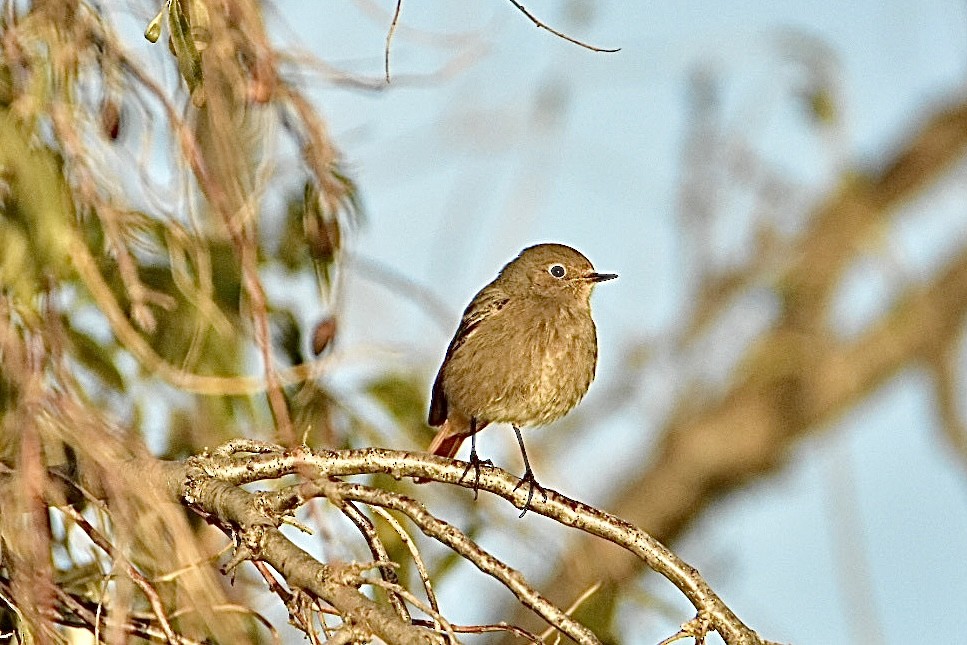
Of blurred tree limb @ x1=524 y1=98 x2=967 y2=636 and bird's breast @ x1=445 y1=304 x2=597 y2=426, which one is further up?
blurred tree limb @ x1=524 y1=98 x2=967 y2=636

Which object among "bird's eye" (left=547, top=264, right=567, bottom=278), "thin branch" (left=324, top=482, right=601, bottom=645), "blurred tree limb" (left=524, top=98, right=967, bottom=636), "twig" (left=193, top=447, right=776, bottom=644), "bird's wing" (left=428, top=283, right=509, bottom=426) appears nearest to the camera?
"thin branch" (left=324, top=482, right=601, bottom=645)

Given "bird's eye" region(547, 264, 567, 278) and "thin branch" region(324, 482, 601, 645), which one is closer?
"thin branch" region(324, 482, 601, 645)

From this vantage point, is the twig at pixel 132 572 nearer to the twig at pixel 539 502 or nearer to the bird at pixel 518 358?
the twig at pixel 539 502

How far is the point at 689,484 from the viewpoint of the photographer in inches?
402

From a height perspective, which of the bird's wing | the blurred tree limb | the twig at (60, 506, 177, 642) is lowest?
the twig at (60, 506, 177, 642)

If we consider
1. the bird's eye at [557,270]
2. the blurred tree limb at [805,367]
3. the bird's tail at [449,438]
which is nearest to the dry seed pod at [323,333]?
the bird's tail at [449,438]

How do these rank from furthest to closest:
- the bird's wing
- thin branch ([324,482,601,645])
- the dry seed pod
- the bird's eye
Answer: the bird's eye, the bird's wing, the dry seed pod, thin branch ([324,482,601,645])

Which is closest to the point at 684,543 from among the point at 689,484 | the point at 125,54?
the point at 689,484

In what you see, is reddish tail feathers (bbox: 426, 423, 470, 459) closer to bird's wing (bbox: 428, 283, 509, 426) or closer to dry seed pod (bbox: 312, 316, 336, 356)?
bird's wing (bbox: 428, 283, 509, 426)

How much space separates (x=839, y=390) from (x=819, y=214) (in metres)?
1.20

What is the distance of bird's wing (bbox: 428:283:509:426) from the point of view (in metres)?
3.69

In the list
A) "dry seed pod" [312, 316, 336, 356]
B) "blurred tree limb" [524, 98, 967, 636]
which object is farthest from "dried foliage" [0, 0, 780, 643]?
"blurred tree limb" [524, 98, 967, 636]

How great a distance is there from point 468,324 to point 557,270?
0.32 meters

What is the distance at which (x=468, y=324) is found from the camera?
3.77 meters
